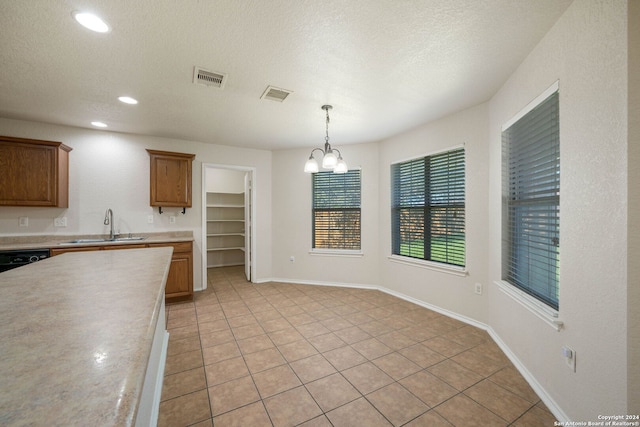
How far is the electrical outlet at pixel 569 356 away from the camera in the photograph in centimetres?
151

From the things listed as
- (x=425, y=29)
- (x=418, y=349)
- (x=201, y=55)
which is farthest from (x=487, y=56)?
(x=418, y=349)

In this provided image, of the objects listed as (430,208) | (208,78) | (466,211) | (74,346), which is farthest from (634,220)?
(208,78)

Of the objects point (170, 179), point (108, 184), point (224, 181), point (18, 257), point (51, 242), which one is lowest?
point (18, 257)

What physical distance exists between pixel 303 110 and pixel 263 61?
0.95 m

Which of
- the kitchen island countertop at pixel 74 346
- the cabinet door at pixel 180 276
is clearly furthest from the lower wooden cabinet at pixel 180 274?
the kitchen island countertop at pixel 74 346

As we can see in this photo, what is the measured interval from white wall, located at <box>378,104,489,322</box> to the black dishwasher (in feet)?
14.9

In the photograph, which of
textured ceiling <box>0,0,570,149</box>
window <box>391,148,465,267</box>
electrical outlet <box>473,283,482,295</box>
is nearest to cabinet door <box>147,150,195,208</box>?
textured ceiling <box>0,0,570,149</box>

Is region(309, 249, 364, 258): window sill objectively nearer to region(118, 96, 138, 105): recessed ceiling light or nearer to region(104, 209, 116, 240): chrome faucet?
region(104, 209, 116, 240): chrome faucet

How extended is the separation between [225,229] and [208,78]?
15.1ft

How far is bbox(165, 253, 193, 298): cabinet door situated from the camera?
3.59 metres

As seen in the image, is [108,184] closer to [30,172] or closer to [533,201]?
[30,172]

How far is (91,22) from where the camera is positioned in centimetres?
163

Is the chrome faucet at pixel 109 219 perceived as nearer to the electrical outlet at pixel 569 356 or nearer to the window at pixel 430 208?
the window at pixel 430 208

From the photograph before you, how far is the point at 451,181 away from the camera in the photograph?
3170 millimetres
